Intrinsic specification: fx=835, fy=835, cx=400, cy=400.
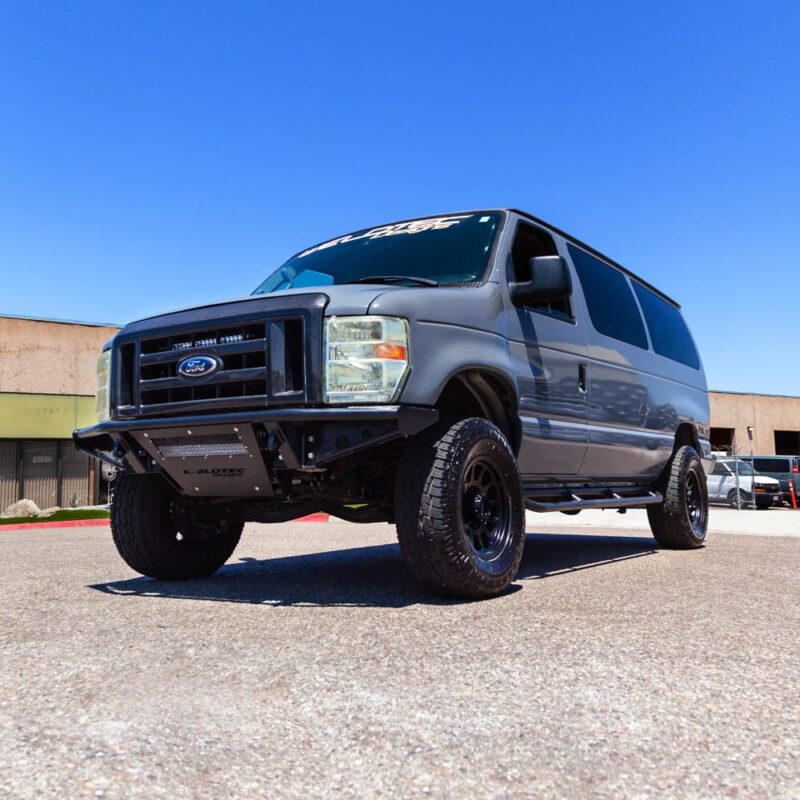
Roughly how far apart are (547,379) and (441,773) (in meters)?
3.77

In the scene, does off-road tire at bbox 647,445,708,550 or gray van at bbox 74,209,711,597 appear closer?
gray van at bbox 74,209,711,597

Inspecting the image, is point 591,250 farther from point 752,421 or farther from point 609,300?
point 752,421

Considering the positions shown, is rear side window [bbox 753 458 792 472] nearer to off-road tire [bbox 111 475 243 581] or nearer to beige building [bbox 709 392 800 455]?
beige building [bbox 709 392 800 455]

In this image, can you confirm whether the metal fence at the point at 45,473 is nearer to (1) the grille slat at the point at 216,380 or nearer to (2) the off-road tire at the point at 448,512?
(1) the grille slat at the point at 216,380

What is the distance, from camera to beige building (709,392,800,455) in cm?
4531

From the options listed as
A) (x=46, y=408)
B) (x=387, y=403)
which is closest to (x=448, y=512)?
(x=387, y=403)

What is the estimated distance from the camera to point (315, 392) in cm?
407

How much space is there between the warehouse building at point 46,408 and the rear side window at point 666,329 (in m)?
22.0

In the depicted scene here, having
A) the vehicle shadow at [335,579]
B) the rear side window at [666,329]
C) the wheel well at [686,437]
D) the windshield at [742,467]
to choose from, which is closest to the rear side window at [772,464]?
the windshield at [742,467]

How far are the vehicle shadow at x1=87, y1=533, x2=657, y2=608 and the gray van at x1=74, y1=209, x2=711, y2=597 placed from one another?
0.82 feet

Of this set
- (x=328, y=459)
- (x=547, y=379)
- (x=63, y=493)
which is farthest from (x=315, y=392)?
(x=63, y=493)

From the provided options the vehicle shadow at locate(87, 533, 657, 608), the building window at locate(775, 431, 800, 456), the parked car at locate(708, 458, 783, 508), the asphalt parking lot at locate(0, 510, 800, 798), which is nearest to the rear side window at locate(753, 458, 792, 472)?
the parked car at locate(708, 458, 783, 508)

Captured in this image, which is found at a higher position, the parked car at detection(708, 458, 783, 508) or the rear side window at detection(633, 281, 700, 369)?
the rear side window at detection(633, 281, 700, 369)

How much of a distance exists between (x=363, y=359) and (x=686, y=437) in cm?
526
